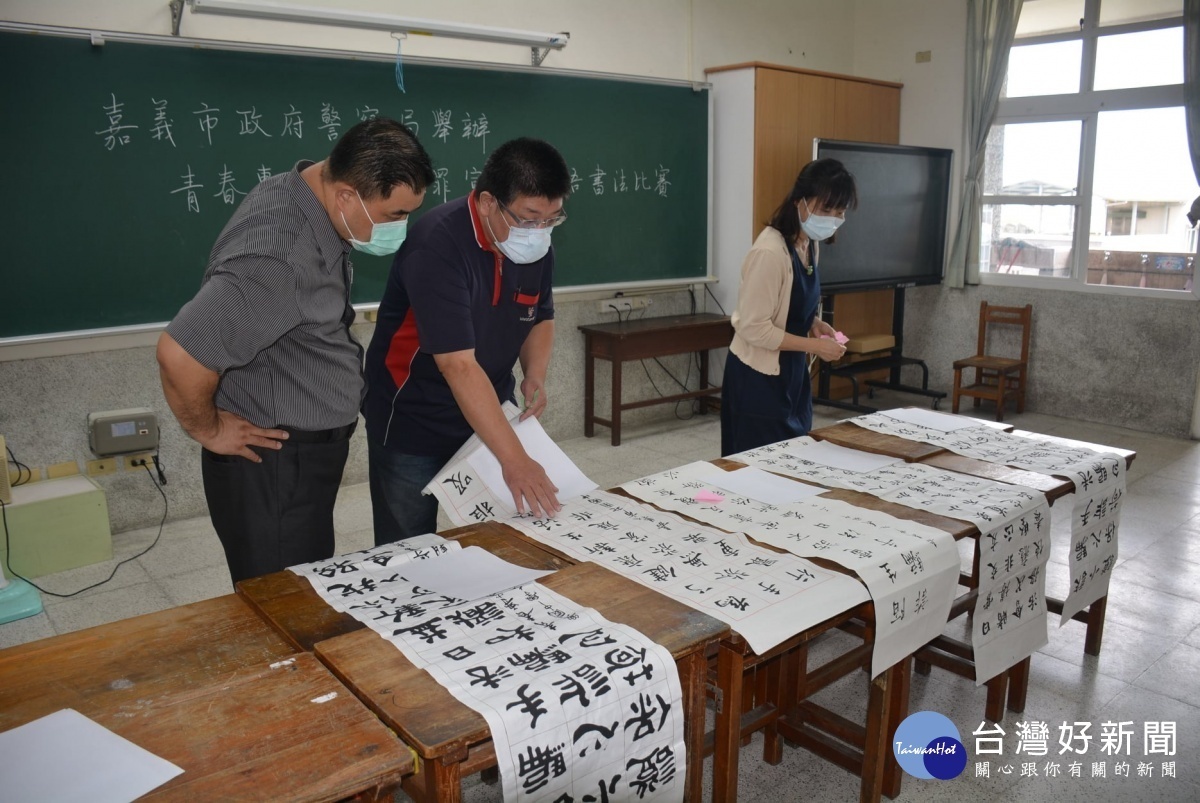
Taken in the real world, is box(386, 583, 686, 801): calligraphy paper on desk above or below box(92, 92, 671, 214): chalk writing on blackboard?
below

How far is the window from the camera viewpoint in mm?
4691

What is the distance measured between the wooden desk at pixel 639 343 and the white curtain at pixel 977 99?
5.96ft

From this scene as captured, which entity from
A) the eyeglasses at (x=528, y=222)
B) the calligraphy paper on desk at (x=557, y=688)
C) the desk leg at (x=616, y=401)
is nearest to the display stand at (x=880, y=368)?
the desk leg at (x=616, y=401)

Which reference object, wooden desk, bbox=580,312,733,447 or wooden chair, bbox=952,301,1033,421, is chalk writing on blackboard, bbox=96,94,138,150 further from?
wooden chair, bbox=952,301,1033,421

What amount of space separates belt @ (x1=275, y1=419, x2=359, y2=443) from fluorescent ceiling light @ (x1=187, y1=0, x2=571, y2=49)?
232cm

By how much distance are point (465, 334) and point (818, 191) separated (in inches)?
50.0

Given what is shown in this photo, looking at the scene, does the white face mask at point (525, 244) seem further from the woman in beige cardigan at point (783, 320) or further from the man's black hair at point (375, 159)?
the woman in beige cardigan at point (783, 320)

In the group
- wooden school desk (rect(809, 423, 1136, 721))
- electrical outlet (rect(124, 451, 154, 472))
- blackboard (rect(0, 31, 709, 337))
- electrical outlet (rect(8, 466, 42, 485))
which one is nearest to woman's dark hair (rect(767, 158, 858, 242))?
wooden school desk (rect(809, 423, 1136, 721))

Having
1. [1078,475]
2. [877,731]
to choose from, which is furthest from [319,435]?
[1078,475]

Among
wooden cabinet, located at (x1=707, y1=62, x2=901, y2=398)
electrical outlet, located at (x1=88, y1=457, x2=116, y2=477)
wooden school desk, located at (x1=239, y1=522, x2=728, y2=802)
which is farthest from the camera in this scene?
wooden cabinet, located at (x1=707, y1=62, x2=901, y2=398)

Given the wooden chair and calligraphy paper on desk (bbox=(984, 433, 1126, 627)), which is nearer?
calligraphy paper on desk (bbox=(984, 433, 1126, 627))

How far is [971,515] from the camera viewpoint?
1.72 m

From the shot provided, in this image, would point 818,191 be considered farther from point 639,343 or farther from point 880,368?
point 880,368

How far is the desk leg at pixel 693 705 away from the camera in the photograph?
1205 millimetres
